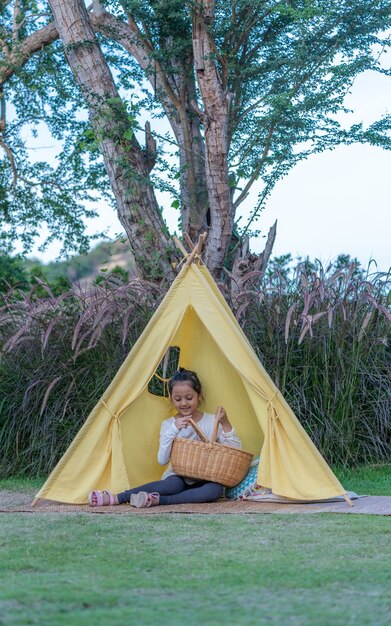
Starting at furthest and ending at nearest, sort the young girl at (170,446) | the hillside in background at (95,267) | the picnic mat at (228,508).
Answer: the hillside in background at (95,267) < the young girl at (170,446) < the picnic mat at (228,508)

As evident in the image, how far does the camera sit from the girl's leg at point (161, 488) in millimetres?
5637

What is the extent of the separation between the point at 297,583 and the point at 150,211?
19.9ft

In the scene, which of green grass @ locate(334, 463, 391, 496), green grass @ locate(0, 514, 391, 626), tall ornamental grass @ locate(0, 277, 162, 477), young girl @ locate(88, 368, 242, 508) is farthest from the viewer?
tall ornamental grass @ locate(0, 277, 162, 477)

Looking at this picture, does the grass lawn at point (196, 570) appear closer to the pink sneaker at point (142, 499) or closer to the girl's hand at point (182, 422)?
the pink sneaker at point (142, 499)

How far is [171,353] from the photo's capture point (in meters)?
7.22

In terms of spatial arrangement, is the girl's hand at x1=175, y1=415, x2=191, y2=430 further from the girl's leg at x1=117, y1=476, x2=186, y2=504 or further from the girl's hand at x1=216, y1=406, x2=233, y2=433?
the girl's leg at x1=117, y1=476, x2=186, y2=504

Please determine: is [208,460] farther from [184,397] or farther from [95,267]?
[95,267]

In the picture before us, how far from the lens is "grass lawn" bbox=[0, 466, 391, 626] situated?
2.94 metres

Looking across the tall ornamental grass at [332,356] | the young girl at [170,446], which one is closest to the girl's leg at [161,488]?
the young girl at [170,446]

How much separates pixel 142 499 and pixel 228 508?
1.69 ft

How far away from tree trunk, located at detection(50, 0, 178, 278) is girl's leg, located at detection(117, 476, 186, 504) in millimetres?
3325

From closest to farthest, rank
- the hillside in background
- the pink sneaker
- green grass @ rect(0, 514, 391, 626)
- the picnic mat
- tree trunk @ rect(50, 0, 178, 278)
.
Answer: green grass @ rect(0, 514, 391, 626) → the picnic mat → the pink sneaker → tree trunk @ rect(50, 0, 178, 278) → the hillside in background

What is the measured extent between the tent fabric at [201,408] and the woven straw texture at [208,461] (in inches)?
7.3

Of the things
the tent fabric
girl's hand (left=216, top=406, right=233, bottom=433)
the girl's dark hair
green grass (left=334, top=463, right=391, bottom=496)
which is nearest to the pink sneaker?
the tent fabric
